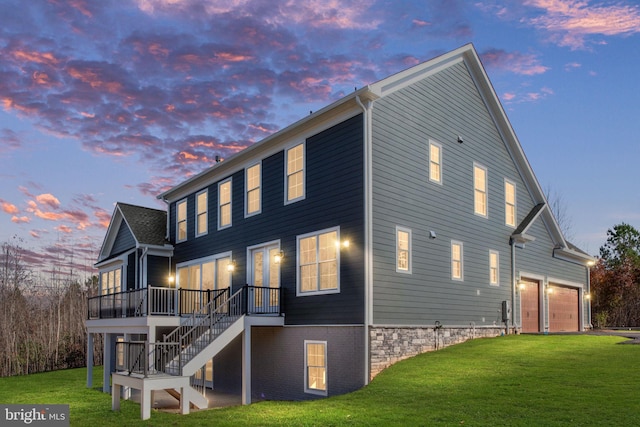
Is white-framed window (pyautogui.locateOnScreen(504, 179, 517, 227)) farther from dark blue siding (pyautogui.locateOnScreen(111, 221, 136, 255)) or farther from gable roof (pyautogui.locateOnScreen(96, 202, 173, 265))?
dark blue siding (pyautogui.locateOnScreen(111, 221, 136, 255))

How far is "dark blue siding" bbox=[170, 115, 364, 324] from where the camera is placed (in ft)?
50.2

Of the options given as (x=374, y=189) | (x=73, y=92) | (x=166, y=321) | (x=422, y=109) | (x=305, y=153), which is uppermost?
(x=73, y=92)

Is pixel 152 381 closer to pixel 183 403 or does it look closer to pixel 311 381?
pixel 183 403

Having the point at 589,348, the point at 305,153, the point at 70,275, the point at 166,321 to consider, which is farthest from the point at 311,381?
the point at 70,275

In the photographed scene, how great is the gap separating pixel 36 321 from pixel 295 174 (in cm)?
2818

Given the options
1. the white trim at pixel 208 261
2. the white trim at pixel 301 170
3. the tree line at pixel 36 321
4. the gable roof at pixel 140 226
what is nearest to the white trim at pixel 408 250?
the white trim at pixel 301 170

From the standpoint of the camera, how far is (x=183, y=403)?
13742 millimetres

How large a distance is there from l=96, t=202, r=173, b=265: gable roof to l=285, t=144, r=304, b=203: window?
8.35m

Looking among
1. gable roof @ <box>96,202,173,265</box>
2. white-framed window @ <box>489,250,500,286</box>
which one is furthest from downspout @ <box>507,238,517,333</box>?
gable roof @ <box>96,202,173,265</box>

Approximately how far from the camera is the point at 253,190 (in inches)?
779

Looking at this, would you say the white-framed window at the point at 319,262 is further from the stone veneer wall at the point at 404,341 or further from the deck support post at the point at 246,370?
the deck support post at the point at 246,370

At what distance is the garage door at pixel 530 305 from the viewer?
71.6 ft

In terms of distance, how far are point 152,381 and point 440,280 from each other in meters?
8.61

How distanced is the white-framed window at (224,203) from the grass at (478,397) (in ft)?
23.4
